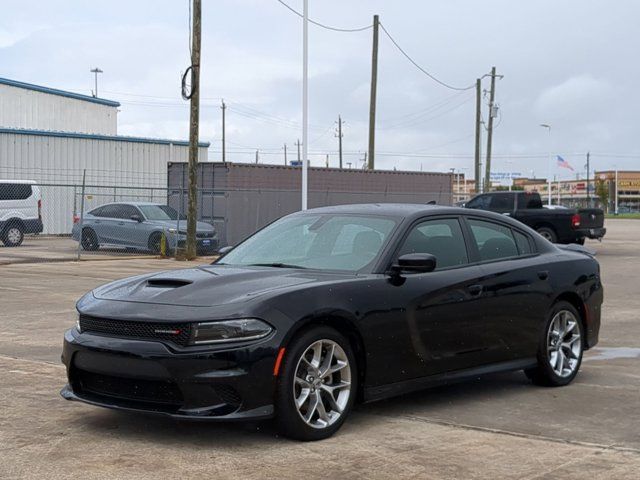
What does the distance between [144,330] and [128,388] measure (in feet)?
1.24

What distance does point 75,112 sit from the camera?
49.7m

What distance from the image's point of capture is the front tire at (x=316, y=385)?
5598 mm

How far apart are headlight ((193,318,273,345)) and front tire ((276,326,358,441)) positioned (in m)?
0.25

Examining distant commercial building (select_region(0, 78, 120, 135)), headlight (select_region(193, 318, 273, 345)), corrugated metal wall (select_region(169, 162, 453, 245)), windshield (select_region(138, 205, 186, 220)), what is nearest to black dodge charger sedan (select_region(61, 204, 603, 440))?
headlight (select_region(193, 318, 273, 345))

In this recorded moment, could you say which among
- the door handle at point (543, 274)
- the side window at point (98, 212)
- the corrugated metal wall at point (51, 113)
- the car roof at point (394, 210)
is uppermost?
the corrugated metal wall at point (51, 113)

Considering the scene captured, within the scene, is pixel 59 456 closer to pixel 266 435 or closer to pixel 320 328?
pixel 266 435

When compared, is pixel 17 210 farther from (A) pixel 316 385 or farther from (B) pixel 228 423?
(A) pixel 316 385

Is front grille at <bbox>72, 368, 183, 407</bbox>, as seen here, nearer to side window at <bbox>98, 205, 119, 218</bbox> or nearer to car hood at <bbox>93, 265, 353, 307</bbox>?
car hood at <bbox>93, 265, 353, 307</bbox>

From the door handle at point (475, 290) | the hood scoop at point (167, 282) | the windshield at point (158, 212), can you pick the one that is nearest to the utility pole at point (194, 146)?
the windshield at point (158, 212)

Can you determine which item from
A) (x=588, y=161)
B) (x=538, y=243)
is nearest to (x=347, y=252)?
(x=538, y=243)

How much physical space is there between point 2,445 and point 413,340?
2.69m

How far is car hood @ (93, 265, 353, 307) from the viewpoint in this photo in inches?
225

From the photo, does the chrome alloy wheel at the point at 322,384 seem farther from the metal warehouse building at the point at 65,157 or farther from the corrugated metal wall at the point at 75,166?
the corrugated metal wall at the point at 75,166

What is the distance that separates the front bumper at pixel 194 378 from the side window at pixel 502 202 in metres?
24.0
